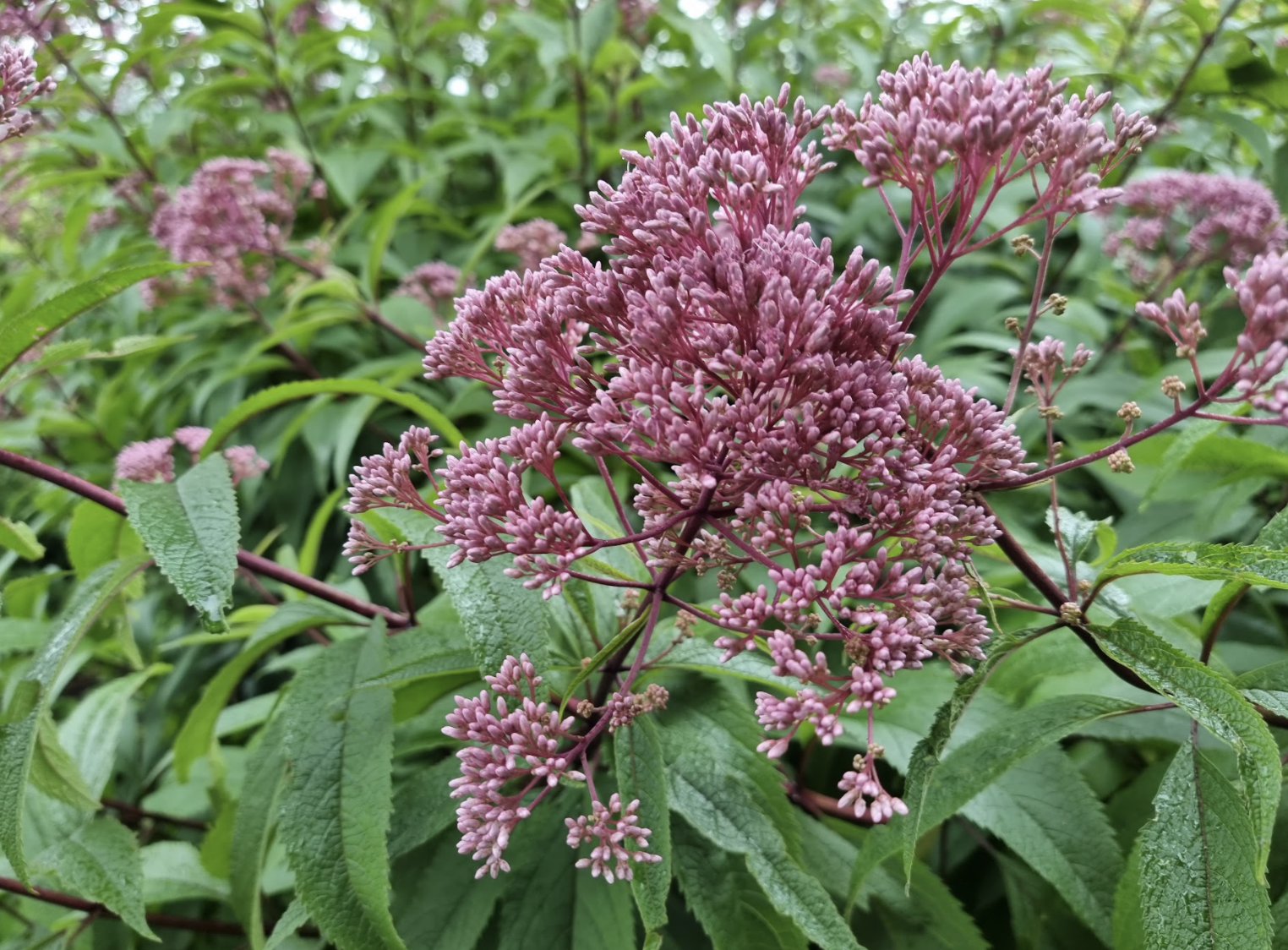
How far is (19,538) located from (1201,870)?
1933mm

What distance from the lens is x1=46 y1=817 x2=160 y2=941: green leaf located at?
137 cm

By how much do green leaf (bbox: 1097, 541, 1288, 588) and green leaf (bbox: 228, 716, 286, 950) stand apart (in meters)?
1.27

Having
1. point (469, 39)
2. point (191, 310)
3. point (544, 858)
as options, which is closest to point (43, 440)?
point (191, 310)

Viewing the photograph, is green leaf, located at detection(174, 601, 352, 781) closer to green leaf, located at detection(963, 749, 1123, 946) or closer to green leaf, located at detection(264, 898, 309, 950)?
green leaf, located at detection(264, 898, 309, 950)

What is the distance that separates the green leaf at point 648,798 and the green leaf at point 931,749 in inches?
11.2

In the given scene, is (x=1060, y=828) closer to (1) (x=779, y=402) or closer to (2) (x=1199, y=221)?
(1) (x=779, y=402)

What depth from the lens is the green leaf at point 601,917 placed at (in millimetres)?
1267

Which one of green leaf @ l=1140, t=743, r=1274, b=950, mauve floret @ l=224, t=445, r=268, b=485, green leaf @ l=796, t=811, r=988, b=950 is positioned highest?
green leaf @ l=1140, t=743, r=1274, b=950

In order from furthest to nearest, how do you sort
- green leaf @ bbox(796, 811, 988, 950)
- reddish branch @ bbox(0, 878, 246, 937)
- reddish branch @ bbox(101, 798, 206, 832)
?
reddish branch @ bbox(101, 798, 206, 832), reddish branch @ bbox(0, 878, 246, 937), green leaf @ bbox(796, 811, 988, 950)

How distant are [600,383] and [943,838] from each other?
47.3 inches

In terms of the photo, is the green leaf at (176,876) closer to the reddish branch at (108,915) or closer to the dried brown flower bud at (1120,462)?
the reddish branch at (108,915)

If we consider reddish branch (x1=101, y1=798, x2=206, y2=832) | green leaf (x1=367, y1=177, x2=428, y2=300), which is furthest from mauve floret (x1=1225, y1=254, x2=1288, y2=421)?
reddish branch (x1=101, y1=798, x2=206, y2=832)

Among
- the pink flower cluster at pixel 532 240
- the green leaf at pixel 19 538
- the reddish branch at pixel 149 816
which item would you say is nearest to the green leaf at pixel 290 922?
the green leaf at pixel 19 538

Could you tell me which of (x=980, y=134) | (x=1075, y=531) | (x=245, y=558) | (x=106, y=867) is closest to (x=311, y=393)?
(x=245, y=558)
